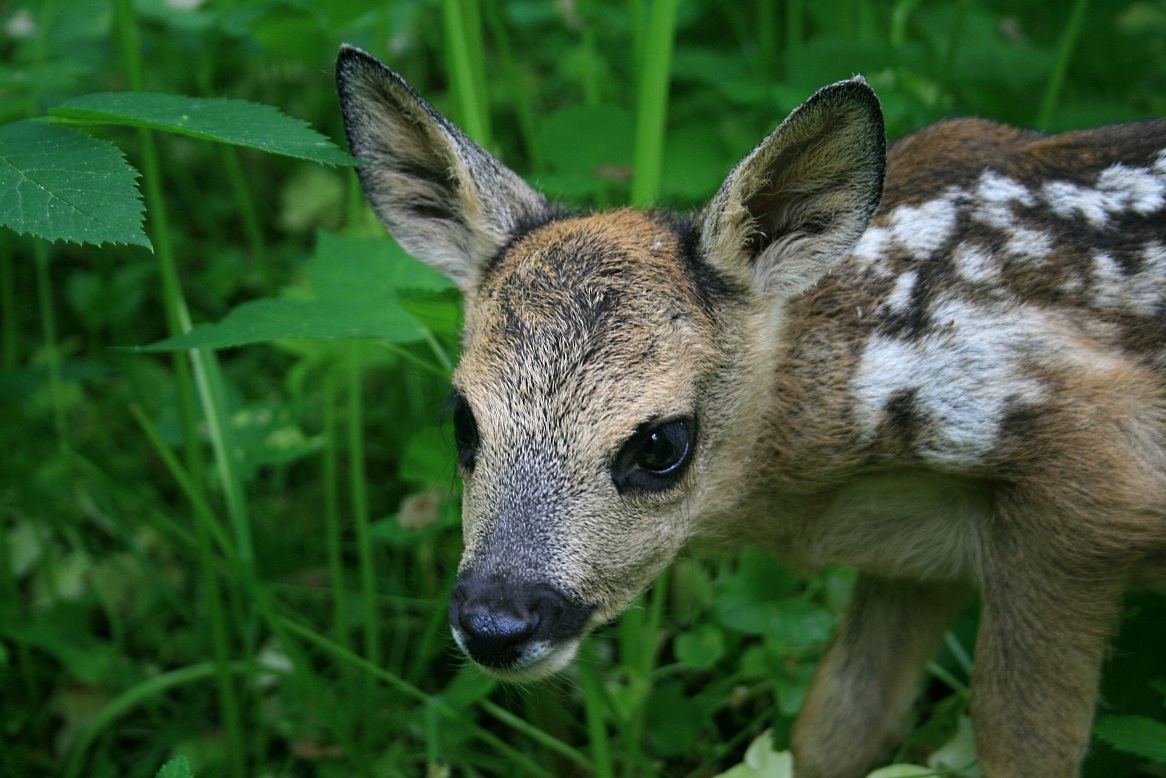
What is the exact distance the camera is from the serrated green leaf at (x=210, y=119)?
8.84 feet

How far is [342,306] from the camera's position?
3.50 meters

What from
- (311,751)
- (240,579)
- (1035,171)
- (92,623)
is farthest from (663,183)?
(92,623)

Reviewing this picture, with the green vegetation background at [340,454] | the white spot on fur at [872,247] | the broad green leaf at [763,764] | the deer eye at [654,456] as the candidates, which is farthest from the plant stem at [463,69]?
the broad green leaf at [763,764]

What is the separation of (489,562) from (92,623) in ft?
9.60

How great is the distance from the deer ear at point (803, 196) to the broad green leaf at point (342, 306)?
936mm

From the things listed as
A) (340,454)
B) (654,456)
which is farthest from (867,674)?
(340,454)

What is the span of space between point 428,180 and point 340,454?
2.36 meters

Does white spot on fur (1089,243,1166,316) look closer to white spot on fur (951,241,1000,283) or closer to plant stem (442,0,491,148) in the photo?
white spot on fur (951,241,1000,283)

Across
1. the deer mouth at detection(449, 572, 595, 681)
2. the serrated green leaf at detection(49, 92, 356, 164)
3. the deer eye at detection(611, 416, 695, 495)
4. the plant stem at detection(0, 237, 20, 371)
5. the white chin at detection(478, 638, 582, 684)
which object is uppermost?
the serrated green leaf at detection(49, 92, 356, 164)

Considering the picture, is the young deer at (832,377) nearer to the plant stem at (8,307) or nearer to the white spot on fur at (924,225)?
the white spot on fur at (924,225)

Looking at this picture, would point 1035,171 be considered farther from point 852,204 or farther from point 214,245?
point 214,245

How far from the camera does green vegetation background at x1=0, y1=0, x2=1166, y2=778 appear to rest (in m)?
3.82

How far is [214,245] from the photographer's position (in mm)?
6836

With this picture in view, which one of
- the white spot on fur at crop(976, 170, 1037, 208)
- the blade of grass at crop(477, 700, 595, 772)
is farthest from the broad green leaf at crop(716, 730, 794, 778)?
the white spot on fur at crop(976, 170, 1037, 208)
